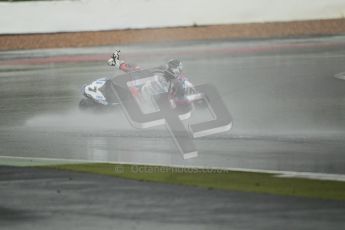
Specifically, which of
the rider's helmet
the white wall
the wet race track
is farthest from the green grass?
the white wall

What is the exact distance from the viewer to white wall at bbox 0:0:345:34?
54.8 ft

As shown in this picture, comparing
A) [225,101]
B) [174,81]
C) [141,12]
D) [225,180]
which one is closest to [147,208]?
[225,180]

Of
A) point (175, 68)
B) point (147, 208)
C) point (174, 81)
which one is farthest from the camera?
point (175, 68)

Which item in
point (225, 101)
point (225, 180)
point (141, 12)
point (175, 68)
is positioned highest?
point (141, 12)

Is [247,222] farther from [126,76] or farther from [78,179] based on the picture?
[126,76]

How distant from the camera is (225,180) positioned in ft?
21.9

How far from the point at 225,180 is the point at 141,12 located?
11000 mm

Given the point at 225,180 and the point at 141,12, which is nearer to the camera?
the point at 225,180

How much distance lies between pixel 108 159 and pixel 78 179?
1.02 m

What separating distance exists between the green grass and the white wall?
987 cm

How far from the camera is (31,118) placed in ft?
34.0

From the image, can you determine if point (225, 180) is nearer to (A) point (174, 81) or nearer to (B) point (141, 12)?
(A) point (174, 81)

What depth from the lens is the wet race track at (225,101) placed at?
7.98 metres

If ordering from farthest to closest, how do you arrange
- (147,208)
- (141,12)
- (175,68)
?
(141,12), (175,68), (147,208)
